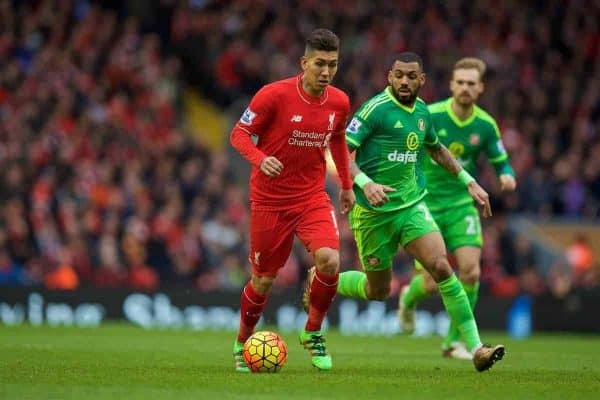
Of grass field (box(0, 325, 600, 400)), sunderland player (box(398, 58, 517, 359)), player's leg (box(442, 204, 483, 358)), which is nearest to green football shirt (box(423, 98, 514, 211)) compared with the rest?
sunderland player (box(398, 58, 517, 359))

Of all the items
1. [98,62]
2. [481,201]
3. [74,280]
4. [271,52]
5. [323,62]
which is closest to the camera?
[323,62]

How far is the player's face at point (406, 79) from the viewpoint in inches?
447

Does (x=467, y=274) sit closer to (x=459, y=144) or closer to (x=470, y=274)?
(x=470, y=274)

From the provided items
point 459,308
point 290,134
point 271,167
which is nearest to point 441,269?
A: point 459,308

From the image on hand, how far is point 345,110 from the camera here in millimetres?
10977

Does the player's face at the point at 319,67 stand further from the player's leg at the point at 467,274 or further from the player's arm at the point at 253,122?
the player's leg at the point at 467,274

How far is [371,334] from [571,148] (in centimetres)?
720

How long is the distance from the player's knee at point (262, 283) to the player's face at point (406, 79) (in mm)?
1949

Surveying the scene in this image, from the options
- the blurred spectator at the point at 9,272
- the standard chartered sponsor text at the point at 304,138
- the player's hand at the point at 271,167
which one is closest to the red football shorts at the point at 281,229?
the standard chartered sponsor text at the point at 304,138

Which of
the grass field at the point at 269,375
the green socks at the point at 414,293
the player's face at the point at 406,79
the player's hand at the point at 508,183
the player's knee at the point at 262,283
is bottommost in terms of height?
the grass field at the point at 269,375

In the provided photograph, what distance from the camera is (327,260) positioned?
10641 mm

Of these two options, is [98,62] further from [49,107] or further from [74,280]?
[74,280]

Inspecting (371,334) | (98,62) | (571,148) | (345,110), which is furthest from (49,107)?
(345,110)

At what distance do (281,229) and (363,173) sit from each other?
96 centimetres
